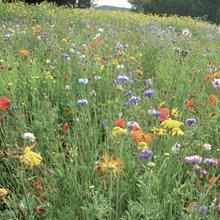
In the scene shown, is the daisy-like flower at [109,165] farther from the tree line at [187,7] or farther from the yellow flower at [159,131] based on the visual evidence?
the tree line at [187,7]

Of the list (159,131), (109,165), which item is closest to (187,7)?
(159,131)

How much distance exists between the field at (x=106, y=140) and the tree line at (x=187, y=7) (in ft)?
98.0

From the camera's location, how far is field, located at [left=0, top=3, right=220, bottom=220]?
5.75ft

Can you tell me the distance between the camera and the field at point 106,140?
5.75ft

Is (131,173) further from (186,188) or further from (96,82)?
(96,82)

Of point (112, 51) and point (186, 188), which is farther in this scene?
point (112, 51)

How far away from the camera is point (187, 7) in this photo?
3394cm

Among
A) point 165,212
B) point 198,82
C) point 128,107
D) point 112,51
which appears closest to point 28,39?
point 112,51

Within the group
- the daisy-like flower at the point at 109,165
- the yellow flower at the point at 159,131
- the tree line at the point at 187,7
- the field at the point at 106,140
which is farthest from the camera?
the tree line at the point at 187,7

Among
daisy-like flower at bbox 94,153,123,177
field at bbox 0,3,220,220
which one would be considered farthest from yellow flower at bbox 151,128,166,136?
daisy-like flower at bbox 94,153,123,177

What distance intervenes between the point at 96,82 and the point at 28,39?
2.03m

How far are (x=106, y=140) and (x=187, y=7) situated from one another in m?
33.2

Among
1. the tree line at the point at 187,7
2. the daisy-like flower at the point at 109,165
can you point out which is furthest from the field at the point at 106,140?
the tree line at the point at 187,7

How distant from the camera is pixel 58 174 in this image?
200 cm
